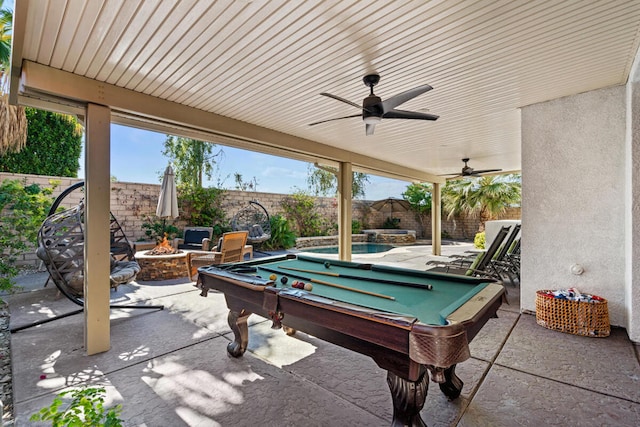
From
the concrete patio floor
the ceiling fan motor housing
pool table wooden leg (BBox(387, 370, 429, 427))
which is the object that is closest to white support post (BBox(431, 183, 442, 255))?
the concrete patio floor

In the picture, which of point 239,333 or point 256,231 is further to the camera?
point 256,231

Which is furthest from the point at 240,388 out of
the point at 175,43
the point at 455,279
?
the point at 175,43

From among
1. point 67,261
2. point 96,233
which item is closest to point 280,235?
point 67,261

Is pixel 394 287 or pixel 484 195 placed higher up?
pixel 484 195

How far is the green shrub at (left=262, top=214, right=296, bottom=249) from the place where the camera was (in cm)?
970

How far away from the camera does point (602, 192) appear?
130 inches

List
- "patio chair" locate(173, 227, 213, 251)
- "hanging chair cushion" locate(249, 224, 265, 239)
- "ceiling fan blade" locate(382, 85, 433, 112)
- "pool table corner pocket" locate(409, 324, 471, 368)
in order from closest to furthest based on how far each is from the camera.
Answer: "pool table corner pocket" locate(409, 324, 471, 368) < "ceiling fan blade" locate(382, 85, 433, 112) < "patio chair" locate(173, 227, 213, 251) < "hanging chair cushion" locate(249, 224, 265, 239)

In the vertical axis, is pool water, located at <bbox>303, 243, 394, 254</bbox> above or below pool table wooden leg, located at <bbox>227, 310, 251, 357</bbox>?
below

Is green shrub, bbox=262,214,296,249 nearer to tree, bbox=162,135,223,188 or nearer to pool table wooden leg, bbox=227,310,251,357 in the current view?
tree, bbox=162,135,223,188

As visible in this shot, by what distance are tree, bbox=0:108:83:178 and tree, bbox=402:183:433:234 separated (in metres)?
13.5

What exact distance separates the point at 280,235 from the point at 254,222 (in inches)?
37.0

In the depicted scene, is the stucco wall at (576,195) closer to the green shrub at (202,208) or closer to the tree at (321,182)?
the green shrub at (202,208)

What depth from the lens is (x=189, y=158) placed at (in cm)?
1006

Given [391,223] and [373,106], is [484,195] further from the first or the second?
[373,106]
